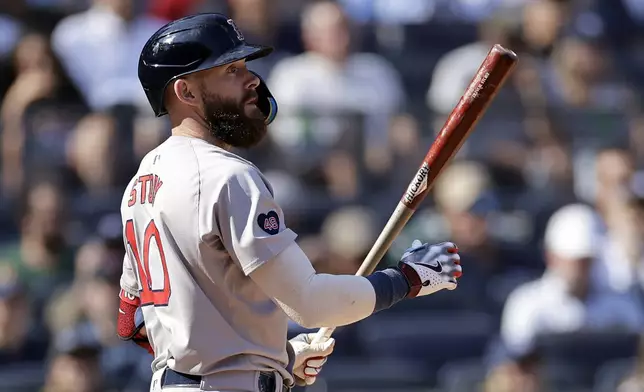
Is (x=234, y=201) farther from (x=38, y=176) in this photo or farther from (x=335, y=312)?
(x=38, y=176)

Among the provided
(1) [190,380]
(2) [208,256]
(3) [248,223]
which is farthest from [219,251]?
(1) [190,380]

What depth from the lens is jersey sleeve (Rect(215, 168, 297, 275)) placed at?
3.09m

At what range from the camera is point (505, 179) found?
318 inches

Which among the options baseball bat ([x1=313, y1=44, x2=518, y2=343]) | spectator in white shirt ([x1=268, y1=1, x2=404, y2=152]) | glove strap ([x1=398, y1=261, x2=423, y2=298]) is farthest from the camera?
spectator in white shirt ([x1=268, y1=1, x2=404, y2=152])

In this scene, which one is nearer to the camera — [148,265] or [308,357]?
[148,265]

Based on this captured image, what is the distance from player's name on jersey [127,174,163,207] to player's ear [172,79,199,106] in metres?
0.22

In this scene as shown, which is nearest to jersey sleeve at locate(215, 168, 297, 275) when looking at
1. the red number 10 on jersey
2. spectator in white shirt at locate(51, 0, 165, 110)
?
the red number 10 on jersey

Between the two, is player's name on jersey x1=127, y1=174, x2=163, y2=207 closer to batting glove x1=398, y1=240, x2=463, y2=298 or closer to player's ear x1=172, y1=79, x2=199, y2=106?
player's ear x1=172, y1=79, x2=199, y2=106

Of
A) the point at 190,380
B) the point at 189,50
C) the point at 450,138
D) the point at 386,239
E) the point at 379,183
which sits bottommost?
the point at 379,183

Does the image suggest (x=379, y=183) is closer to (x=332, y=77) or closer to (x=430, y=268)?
(x=332, y=77)

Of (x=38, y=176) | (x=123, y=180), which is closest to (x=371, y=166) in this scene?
(x=123, y=180)

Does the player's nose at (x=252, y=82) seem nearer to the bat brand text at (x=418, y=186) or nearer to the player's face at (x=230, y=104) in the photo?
the player's face at (x=230, y=104)

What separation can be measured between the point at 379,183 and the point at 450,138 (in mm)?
4146

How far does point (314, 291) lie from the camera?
10.4 ft
